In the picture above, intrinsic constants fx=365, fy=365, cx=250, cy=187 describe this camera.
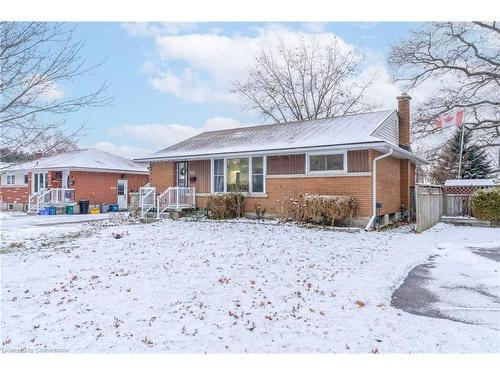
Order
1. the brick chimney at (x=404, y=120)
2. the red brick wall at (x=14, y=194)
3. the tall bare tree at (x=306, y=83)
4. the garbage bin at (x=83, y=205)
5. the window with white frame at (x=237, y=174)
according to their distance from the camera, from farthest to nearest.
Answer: the tall bare tree at (x=306, y=83)
the red brick wall at (x=14, y=194)
the garbage bin at (x=83, y=205)
the brick chimney at (x=404, y=120)
the window with white frame at (x=237, y=174)

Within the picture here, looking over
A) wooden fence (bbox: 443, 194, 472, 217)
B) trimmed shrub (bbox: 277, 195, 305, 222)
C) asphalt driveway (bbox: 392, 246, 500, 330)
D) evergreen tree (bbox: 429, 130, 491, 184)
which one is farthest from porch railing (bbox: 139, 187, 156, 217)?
evergreen tree (bbox: 429, 130, 491, 184)

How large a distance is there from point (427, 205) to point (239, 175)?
7175mm

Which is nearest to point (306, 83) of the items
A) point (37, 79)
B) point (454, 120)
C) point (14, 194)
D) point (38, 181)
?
point (454, 120)

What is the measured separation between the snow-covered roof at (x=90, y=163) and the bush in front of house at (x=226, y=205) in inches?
420

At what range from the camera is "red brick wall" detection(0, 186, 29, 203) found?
25.2 m

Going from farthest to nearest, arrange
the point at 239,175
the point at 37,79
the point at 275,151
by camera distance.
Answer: the point at 239,175 → the point at 275,151 → the point at 37,79

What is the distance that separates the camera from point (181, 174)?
1706 centimetres

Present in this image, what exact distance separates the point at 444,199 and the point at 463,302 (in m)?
12.3

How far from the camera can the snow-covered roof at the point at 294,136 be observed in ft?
42.4

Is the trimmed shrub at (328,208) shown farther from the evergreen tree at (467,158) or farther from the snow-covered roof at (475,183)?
the evergreen tree at (467,158)

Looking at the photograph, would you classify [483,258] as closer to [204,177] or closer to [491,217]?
[491,217]

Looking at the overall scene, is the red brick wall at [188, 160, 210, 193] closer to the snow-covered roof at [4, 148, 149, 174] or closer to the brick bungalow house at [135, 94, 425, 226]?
the brick bungalow house at [135, 94, 425, 226]

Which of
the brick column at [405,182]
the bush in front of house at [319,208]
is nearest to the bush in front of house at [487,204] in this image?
the brick column at [405,182]

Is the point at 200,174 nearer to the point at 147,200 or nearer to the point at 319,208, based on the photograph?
the point at 147,200
